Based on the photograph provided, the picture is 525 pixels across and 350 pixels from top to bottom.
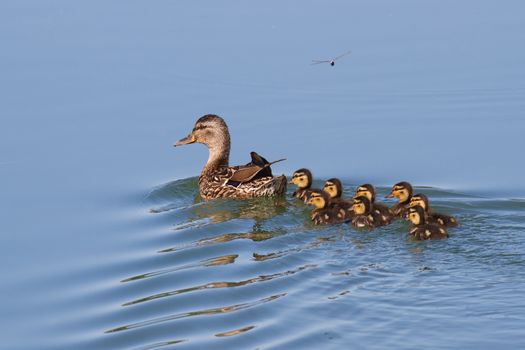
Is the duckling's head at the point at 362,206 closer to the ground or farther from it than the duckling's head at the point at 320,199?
closer to the ground

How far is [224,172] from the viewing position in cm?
1064

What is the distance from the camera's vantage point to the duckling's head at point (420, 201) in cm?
929

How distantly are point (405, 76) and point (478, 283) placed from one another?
180 inches

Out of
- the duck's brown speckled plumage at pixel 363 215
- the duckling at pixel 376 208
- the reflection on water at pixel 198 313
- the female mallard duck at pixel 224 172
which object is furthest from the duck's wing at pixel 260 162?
the reflection on water at pixel 198 313

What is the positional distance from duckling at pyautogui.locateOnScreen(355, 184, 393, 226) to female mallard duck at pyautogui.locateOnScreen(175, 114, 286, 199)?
2.84ft

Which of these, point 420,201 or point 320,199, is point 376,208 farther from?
point 320,199

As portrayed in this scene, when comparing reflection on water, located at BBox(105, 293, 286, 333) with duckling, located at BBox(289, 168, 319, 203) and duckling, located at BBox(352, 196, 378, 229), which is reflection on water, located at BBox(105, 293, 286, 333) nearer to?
duckling, located at BBox(352, 196, 378, 229)

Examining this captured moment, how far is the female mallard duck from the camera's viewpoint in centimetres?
1036

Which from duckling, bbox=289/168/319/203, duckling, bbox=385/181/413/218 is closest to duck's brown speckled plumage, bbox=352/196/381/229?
duckling, bbox=385/181/413/218

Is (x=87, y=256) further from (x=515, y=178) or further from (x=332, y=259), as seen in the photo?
(x=515, y=178)

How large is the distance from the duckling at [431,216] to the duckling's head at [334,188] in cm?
76

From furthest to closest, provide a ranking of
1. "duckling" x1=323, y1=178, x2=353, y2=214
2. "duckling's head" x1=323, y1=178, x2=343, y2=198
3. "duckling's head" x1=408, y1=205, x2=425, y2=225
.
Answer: "duckling's head" x1=323, y1=178, x2=343, y2=198, "duckling" x1=323, y1=178, x2=353, y2=214, "duckling's head" x1=408, y1=205, x2=425, y2=225

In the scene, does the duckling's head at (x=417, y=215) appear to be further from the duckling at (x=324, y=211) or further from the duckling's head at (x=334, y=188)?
the duckling's head at (x=334, y=188)

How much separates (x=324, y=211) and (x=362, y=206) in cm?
36
